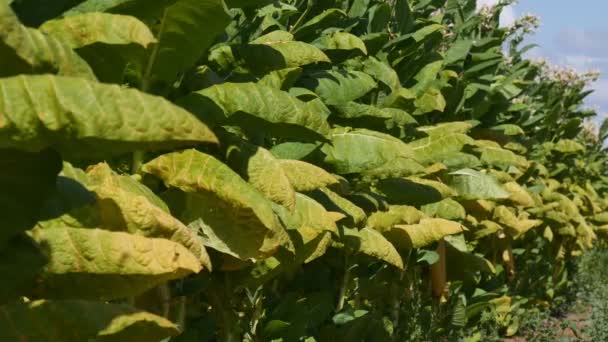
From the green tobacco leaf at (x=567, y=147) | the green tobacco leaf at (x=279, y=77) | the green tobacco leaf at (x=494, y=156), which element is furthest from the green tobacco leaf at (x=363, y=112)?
the green tobacco leaf at (x=567, y=147)

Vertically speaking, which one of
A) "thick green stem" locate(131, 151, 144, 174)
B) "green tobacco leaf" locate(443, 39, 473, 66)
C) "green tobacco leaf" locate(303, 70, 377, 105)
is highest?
"green tobacco leaf" locate(443, 39, 473, 66)

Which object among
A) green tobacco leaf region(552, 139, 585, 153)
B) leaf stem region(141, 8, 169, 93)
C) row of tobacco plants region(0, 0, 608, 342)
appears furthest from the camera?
green tobacco leaf region(552, 139, 585, 153)

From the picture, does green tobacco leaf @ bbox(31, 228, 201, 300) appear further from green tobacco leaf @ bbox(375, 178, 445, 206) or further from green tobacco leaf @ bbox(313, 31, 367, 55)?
green tobacco leaf @ bbox(375, 178, 445, 206)

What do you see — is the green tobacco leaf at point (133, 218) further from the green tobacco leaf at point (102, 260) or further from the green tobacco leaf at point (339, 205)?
the green tobacco leaf at point (339, 205)

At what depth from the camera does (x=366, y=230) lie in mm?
4461

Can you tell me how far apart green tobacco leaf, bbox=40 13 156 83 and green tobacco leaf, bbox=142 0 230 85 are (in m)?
0.24

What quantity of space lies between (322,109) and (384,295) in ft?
6.59

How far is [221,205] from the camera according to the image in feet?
9.73

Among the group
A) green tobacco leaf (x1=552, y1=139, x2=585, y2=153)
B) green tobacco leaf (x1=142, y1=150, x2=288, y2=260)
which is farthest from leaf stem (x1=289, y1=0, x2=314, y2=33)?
green tobacco leaf (x1=552, y1=139, x2=585, y2=153)

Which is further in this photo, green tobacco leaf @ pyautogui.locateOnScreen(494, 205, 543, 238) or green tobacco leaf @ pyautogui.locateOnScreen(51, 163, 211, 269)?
green tobacco leaf @ pyautogui.locateOnScreen(494, 205, 543, 238)

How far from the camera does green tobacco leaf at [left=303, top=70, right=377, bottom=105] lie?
4.46 meters

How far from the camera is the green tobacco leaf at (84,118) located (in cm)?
189

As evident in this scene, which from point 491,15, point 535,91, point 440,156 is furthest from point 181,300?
point 535,91

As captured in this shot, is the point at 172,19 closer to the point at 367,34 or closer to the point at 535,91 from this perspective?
the point at 367,34
